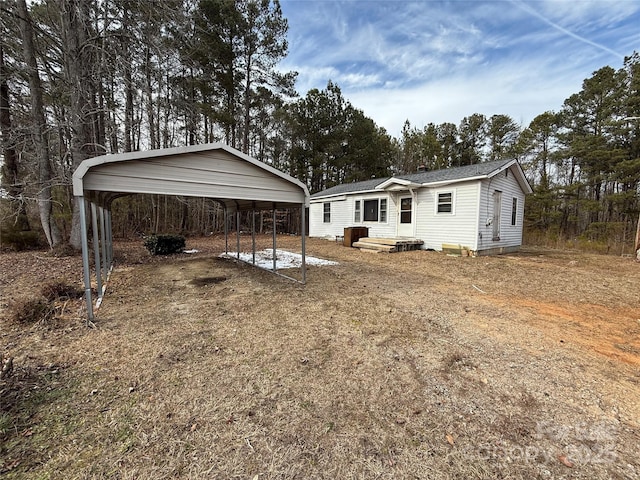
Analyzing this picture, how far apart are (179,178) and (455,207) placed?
9.05 m

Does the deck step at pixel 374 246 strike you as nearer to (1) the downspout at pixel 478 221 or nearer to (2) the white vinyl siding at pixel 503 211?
(1) the downspout at pixel 478 221

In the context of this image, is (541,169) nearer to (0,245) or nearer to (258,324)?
(258,324)

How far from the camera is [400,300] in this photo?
4734 mm

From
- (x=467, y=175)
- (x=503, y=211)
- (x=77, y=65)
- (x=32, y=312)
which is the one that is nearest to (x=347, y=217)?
(x=467, y=175)

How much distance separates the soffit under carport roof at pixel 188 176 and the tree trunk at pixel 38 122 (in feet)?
17.7

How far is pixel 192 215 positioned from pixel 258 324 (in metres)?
14.6

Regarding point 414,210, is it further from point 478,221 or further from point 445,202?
point 478,221

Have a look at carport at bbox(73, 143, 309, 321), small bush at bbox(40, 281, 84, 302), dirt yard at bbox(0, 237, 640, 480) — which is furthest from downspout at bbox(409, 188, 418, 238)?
small bush at bbox(40, 281, 84, 302)

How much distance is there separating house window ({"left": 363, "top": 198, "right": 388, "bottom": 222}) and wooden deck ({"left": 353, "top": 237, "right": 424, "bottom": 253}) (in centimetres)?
146

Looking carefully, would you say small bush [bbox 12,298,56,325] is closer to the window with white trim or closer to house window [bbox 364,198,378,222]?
the window with white trim

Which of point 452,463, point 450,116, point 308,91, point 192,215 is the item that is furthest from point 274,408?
point 450,116

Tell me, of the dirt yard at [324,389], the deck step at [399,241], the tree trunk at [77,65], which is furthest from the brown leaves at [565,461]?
the tree trunk at [77,65]

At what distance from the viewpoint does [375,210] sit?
12.8 meters

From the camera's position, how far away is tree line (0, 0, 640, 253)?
7199 mm
